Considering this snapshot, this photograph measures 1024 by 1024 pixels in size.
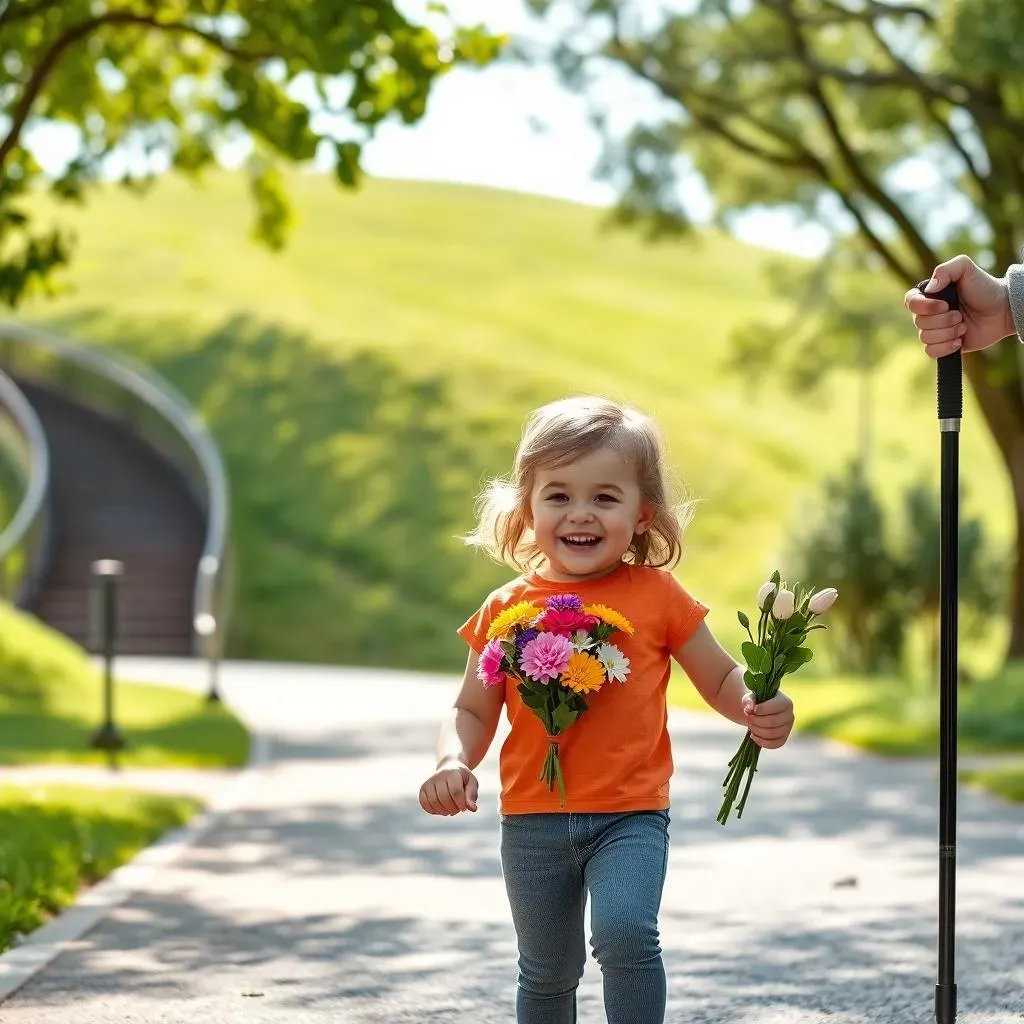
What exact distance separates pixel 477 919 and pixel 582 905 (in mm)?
3424

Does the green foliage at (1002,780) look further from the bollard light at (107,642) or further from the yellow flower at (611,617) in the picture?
the yellow flower at (611,617)

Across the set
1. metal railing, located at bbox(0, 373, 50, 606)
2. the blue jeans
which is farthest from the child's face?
metal railing, located at bbox(0, 373, 50, 606)

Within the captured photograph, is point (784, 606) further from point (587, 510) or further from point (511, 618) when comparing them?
point (511, 618)

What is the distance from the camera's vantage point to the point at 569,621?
4.68 m

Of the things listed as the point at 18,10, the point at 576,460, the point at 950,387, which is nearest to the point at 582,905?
the point at 576,460

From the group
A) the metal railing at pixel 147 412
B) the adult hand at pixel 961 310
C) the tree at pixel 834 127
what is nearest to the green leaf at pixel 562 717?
the adult hand at pixel 961 310

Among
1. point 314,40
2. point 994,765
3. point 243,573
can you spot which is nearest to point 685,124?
point 994,765

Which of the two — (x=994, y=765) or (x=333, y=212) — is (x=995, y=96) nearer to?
(x=994, y=765)

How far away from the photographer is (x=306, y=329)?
6141cm

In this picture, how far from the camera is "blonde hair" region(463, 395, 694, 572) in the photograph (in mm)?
4785

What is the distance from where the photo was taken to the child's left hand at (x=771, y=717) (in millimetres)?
4398

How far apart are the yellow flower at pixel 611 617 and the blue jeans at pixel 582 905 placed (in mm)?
418

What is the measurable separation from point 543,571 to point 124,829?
5.91 m

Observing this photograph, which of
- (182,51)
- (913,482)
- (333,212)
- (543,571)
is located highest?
(333,212)
